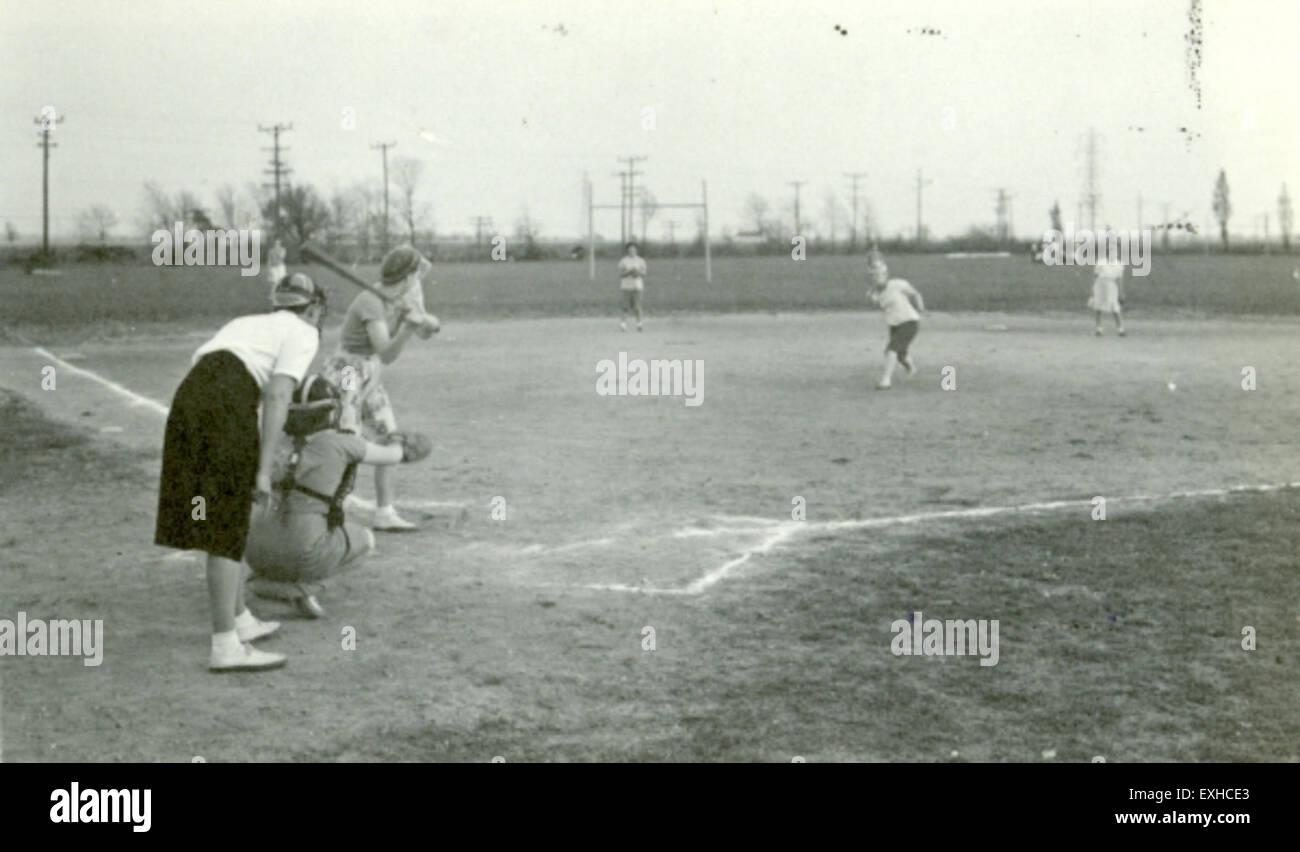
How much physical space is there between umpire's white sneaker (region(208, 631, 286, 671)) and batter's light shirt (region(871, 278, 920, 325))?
12974 millimetres

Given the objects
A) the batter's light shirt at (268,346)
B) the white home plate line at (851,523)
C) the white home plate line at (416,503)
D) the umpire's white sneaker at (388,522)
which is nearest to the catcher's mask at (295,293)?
the batter's light shirt at (268,346)

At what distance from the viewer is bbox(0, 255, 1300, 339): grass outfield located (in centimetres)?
3372

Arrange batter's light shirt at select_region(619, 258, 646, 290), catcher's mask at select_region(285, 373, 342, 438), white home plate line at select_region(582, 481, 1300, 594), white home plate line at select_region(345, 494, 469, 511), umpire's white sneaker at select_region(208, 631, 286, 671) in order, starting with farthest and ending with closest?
batter's light shirt at select_region(619, 258, 646, 290) → white home plate line at select_region(345, 494, 469, 511) → white home plate line at select_region(582, 481, 1300, 594) → catcher's mask at select_region(285, 373, 342, 438) → umpire's white sneaker at select_region(208, 631, 286, 671)

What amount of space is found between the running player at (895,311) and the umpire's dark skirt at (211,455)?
499 inches

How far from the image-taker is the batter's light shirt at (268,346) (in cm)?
630

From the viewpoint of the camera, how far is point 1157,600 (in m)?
7.46

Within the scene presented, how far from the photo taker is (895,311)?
18.2 metres

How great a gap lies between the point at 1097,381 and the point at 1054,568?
11.2 metres

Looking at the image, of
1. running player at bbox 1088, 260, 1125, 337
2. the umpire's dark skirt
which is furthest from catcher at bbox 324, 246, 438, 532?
running player at bbox 1088, 260, 1125, 337

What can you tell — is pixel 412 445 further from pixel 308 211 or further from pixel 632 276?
pixel 308 211

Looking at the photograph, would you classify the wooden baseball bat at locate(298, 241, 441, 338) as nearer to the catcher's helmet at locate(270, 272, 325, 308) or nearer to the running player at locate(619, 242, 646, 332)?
the catcher's helmet at locate(270, 272, 325, 308)

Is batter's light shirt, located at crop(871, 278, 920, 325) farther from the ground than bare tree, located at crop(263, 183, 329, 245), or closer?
closer

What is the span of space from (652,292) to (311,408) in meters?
40.5
